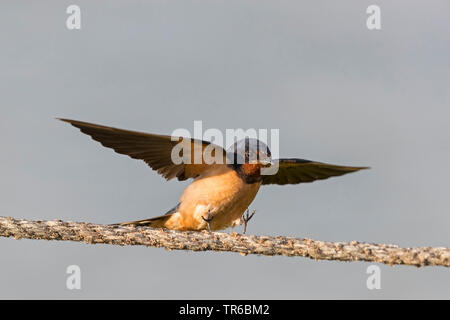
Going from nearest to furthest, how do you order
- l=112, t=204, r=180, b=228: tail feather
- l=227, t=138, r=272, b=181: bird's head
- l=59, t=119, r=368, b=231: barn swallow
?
l=59, t=119, r=368, b=231: barn swallow
l=227, t=138, r=272, b=181: bird's head
l=112, t=204, r=180, b=228: tail feather

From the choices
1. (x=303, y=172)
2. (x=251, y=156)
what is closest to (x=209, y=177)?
(x=251, y=156)

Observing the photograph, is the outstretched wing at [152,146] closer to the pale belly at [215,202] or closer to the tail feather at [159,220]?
the pale belly at [215,202]

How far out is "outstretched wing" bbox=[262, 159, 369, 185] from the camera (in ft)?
23.0

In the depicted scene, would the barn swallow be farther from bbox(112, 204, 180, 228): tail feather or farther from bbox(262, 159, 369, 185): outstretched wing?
bbox(262, 159, 369, 185): outstretched wing

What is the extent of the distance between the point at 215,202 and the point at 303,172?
133 centimetres

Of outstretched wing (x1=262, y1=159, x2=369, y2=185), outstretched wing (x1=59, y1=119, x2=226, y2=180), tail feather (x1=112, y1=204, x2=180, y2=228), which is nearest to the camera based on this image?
outstretched wing (x1=59, y1=119, x2=226, y2=180)

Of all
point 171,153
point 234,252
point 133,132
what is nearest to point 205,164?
point 171,153

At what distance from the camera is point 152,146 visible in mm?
6344

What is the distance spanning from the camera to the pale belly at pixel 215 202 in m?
6.40

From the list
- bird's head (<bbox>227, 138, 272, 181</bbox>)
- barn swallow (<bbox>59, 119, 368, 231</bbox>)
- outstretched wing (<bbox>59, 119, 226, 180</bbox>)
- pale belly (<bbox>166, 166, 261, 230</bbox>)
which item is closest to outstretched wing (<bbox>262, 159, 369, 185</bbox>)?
barn swallow (<bbox>59, 119, 368, 231</bbox>)

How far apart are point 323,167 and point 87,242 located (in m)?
3.09

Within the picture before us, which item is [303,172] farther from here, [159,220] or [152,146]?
[152,146]

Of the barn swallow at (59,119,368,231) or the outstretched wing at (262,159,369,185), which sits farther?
the outstretched wing at (262,159,369,185)

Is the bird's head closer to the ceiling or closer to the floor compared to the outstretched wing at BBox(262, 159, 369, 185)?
closer to the ceiling
